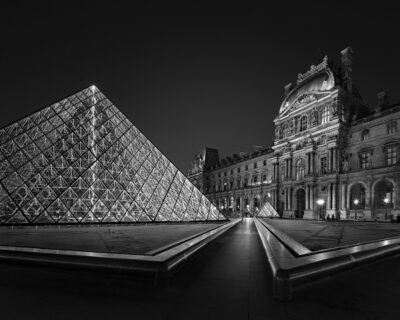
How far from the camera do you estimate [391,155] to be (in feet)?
105

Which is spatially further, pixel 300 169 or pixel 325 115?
pixel 300 169

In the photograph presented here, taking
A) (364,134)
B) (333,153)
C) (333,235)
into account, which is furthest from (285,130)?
(333,235)

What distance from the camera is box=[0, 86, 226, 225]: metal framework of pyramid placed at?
13.9m

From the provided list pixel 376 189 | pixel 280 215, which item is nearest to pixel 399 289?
pixel 376 189

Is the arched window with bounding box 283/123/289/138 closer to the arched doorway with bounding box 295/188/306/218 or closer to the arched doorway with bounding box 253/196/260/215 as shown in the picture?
the arched doorway with bounding box 295/188/306/218

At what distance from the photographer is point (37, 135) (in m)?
16.1

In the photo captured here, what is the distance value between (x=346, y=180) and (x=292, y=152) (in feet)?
35.0

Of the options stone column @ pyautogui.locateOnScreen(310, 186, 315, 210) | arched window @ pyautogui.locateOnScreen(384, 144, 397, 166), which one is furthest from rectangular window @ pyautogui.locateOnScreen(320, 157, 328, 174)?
arched window @ pyautogui.locateOnScreen(384, 144, 397, 166)

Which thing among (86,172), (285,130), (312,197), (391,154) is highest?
(285,130)

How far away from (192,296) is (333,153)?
38490 mm

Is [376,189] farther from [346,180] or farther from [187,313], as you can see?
[187,313]

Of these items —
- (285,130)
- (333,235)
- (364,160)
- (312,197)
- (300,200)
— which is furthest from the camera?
(285,130)

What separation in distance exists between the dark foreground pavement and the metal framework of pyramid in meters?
10.9

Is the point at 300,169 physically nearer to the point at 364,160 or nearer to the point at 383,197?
the point at 364,160
